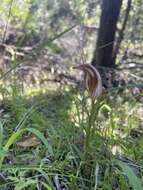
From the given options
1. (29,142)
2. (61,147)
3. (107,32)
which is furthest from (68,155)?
(107,32)

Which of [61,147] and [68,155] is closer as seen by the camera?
[68,155]

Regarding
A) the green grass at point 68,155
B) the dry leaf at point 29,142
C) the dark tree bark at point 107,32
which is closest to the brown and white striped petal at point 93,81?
the green grass at point 68,155

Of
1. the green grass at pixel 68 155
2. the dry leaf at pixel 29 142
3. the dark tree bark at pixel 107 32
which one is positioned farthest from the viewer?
the dark tree bark at pixel 107 32

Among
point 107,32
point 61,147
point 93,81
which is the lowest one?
point 61,147

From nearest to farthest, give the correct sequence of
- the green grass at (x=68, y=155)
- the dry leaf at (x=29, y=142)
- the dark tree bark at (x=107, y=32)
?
the green grass at (x=68, y=155) < the dry leaf at (x=29, y=142) < the dark tree bark at (x=107, y=32)

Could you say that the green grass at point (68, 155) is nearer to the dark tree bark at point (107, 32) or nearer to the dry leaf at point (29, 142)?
the dry leaf at point (29, 142)

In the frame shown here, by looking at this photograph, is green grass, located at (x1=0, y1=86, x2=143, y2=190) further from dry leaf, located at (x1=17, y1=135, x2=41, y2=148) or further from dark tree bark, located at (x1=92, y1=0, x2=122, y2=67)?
dark tree bark, located at (x1=92, y1=0, x2=122, y2=67)

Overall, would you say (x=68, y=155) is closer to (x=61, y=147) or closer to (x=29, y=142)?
(x=61, y=147)
